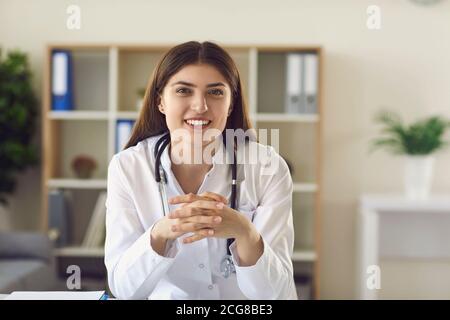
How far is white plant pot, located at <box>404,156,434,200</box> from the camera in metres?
1.77

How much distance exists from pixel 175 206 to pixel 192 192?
0.03m

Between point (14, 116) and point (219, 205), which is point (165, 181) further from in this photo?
point (14, 116)

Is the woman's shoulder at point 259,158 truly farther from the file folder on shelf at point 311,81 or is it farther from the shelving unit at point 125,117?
the file folder on shelf at point 311,81

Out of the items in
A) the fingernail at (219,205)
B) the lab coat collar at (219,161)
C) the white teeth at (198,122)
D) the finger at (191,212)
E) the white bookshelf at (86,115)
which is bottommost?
the finger at (191,212)

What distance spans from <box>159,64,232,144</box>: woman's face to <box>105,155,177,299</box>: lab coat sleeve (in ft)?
0.29

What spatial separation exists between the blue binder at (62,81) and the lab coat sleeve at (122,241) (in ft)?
3.55

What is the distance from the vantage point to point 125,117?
1644mm

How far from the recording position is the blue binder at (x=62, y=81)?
1.62m

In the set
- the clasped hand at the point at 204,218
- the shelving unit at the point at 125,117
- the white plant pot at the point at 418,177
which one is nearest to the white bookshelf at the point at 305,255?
the shelving unit at the point at 125,117

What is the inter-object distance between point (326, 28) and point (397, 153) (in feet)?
1.42

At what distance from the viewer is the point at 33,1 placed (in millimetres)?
1270

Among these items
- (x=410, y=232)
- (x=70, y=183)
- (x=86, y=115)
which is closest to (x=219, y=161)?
(x=86, y=115)

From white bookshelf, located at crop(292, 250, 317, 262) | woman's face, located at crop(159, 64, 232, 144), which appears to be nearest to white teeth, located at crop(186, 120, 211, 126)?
woman's face, located at crop(159, 64, 232, 144)
